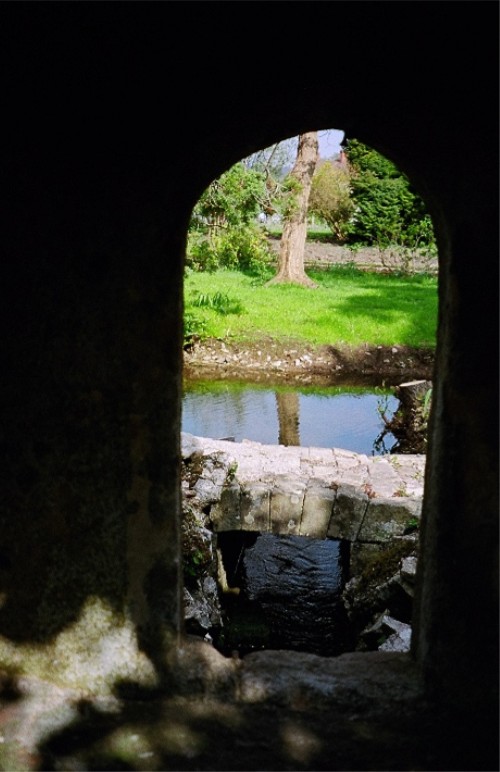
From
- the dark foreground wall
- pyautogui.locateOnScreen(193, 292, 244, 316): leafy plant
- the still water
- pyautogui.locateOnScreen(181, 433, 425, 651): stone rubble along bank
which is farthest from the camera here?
pyautogui.locateOnScreen(193, 292, 244, 316): leafy plant

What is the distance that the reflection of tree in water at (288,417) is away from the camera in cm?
991

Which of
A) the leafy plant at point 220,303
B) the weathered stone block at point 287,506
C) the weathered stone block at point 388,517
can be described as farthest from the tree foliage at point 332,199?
the weathered stone block at point 388,517

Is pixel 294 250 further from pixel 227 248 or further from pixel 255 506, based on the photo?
pixel 255 506

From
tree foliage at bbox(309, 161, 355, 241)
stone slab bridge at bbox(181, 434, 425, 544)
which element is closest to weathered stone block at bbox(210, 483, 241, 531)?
stone slab bridge at bbox(181, 434, 425, 544)

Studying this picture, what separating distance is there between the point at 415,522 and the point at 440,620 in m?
3.41

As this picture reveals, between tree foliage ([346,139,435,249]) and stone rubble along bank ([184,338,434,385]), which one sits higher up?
tree foliage ([346,139,435,249])

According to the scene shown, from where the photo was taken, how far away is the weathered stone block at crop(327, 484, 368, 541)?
5969mm

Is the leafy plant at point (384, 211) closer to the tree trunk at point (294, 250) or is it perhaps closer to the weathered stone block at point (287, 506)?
the tree trunk at point (294, 250)

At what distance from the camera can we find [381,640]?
4.84m

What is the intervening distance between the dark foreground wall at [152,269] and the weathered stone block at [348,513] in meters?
3.38

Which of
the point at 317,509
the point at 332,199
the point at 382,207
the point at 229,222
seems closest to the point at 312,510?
the point at 317,509

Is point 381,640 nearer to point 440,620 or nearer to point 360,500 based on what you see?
point 360,500

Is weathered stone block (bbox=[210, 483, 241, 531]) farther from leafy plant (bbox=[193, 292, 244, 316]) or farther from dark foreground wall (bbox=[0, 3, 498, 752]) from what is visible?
leafy plant (bbox=[193, 292, 244, 316])

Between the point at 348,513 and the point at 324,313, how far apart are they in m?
9.11
